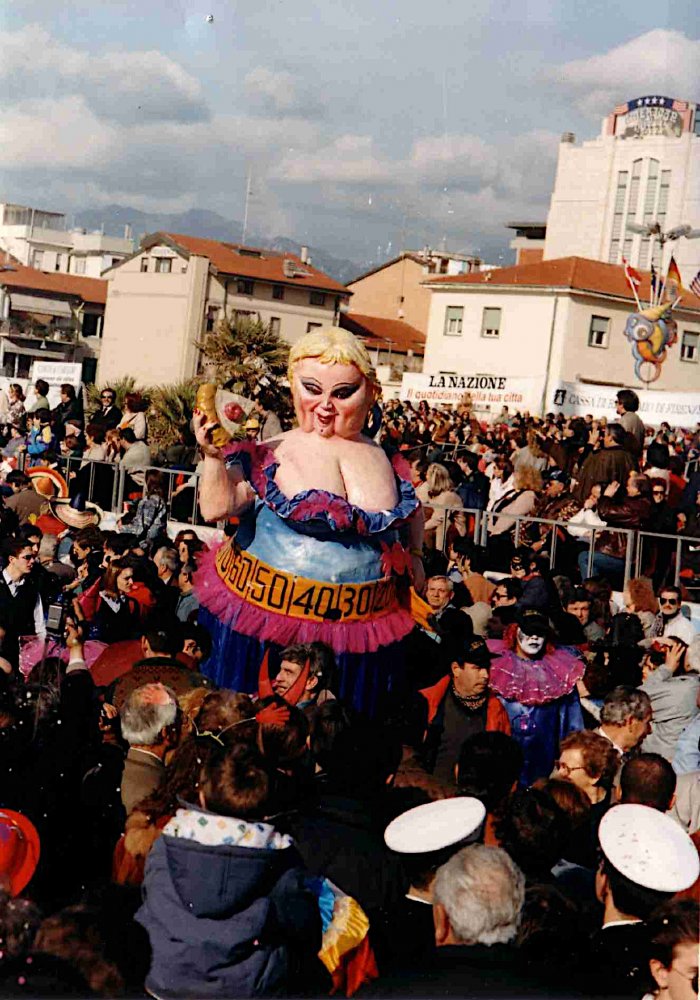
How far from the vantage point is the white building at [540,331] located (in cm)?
1041

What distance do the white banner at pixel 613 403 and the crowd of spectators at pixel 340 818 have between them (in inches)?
185

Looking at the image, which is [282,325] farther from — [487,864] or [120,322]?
[487,864]

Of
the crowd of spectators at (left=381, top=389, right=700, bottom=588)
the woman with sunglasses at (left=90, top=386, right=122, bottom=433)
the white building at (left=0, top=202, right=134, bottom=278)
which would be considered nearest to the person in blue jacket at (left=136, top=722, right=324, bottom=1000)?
the crowd of spectators at (left=381, top=389, right=700, bottom=588)

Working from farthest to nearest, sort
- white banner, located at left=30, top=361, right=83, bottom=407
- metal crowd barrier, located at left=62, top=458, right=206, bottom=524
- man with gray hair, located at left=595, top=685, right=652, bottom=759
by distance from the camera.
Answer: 1. white banner, located at left=30, top=361, right=83, bottom=407
2. metal crowd barrier, located at left=62, top=458, right=206, bottom=524
3. man with gray hair, located at left=595, top=685, right=652, bottom=759

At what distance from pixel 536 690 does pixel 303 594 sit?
113 cm

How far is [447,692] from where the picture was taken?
4.95m

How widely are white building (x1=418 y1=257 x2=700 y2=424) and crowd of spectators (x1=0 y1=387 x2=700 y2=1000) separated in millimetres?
4931

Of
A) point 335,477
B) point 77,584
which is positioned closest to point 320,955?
point 335,477

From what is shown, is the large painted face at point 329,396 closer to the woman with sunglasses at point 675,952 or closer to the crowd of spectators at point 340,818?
the crowd of spectators at point 340,818

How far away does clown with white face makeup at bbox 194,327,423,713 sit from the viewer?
15.6ft

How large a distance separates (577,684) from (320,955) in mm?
2540

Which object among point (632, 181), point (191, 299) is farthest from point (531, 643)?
point (632, 181)

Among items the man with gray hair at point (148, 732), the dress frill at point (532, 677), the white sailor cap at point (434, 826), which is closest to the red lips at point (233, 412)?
the man with gray hair at point (148, 732)

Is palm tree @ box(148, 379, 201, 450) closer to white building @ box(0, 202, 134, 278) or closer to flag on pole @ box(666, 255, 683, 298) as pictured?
white building @ box(0, 202, 134, 278)
